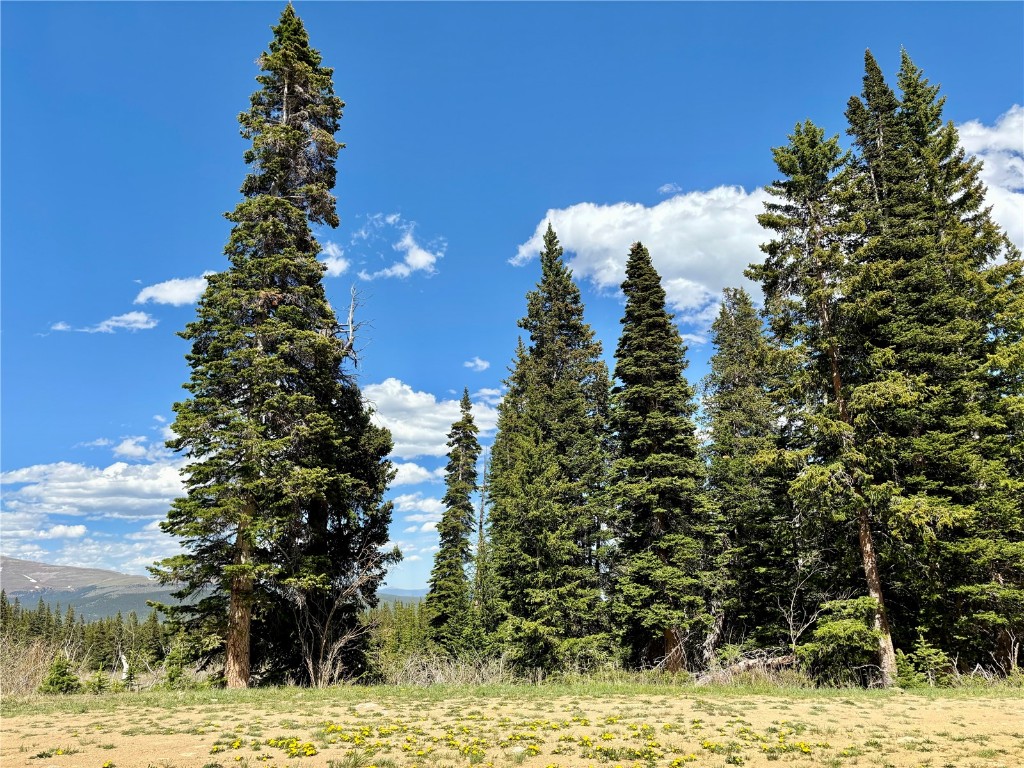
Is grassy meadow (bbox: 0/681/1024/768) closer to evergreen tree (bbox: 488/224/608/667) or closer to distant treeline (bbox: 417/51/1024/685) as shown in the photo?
distant treeline (bbox: 417/51/1024/685)

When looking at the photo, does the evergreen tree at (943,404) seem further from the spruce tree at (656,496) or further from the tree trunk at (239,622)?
the tree trunk at (239,622)

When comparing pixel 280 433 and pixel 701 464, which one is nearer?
pixel 280 433

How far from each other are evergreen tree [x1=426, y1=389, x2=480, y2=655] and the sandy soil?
2121 centimetres

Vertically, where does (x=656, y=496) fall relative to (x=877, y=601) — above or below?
above

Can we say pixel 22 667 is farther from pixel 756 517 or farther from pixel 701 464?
pixel 756 517

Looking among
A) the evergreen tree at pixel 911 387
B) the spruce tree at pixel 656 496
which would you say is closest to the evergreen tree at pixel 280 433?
the spruce tree at pixel 656 496

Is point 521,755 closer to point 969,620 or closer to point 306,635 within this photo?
point 306,635

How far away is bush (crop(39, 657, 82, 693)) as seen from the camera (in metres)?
14.0

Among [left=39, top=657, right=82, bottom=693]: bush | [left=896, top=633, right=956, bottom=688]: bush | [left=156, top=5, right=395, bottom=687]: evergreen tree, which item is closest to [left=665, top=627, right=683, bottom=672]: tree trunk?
[left=896, top=633, right=956, bottom=688]: bush

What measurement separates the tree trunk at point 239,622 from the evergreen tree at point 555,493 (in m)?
8.65

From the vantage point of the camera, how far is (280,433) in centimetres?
1420

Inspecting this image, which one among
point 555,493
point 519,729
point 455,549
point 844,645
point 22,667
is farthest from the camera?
point 455,549

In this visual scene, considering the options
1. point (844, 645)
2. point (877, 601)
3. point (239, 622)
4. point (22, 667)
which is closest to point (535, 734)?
point (239, 622)

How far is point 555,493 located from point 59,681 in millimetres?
15663
